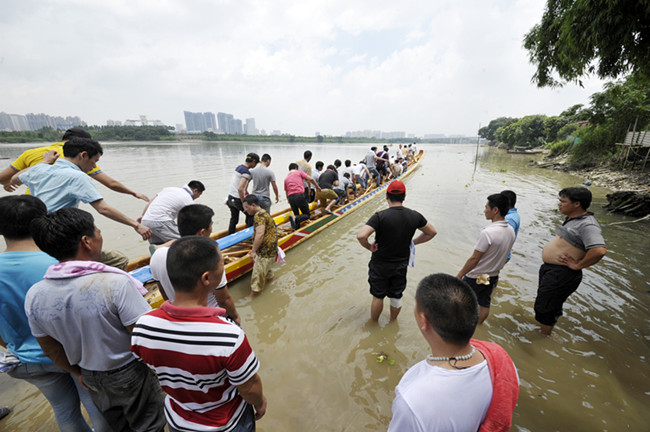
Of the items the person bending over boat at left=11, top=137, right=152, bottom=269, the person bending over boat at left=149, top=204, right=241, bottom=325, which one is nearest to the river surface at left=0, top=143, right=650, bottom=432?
the person bending over boat at left=149, top=204, right=241, bottom=325

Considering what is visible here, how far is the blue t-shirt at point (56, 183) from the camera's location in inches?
105

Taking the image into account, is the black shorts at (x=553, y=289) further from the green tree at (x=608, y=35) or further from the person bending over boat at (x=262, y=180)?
the person bending over boat at (x=262, y=180)

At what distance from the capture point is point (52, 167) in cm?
271

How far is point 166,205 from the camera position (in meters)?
3.69

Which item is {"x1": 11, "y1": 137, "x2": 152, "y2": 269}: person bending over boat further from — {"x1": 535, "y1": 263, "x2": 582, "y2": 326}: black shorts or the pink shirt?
{"x1": 535, "y1": 263, "x2": 582, "y2": 326}: black shorts

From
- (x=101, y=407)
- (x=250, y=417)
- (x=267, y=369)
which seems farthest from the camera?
(x=267, y=369)

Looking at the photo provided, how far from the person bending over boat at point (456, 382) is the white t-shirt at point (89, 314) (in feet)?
5.42

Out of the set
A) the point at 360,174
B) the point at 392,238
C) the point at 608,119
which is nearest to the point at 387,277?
the point at 392,238

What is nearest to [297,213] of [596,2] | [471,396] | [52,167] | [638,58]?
[52,167]

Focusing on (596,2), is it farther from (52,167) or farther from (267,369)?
(52,167)

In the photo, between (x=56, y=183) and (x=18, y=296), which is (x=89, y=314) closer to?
(x=18, y=296)

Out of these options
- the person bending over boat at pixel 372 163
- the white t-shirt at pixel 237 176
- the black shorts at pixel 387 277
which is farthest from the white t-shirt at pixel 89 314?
the person bending over boat at pixel 372 163

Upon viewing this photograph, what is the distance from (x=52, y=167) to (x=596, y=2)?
8.35 m

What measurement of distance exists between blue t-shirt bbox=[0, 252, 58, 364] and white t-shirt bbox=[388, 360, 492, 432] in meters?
2.39
